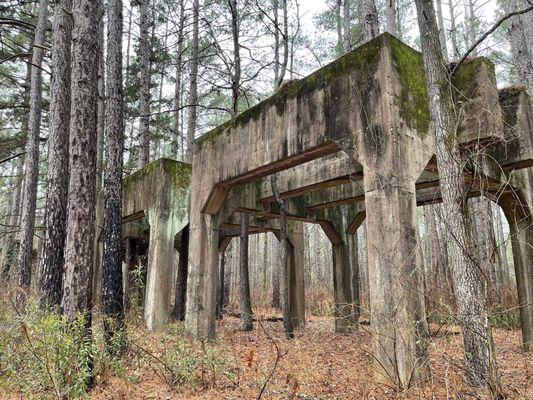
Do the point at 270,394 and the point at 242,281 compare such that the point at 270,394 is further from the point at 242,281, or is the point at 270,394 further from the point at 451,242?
the point at 242,281

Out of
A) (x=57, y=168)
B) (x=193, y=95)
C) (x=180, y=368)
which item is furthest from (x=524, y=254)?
(x=193, y=95)

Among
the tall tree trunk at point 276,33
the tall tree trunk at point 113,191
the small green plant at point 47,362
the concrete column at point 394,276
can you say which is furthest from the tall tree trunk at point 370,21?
the small green plant at point 47,362

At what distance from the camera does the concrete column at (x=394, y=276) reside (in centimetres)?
539

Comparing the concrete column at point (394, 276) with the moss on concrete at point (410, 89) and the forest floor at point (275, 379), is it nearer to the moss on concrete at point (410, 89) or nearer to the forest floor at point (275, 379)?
the forest floor at point (275, 379)

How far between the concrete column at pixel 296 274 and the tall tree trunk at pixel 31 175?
787 centimetres

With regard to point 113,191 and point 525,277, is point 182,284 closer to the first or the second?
point 113,191

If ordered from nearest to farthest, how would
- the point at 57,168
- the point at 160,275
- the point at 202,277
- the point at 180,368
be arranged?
the point at 180,368, the point at 57,168, the point at 202,277, the point at 160,275

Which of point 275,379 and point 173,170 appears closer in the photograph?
point 275,379

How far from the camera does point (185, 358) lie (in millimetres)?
6012

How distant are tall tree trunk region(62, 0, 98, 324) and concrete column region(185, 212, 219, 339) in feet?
14.0

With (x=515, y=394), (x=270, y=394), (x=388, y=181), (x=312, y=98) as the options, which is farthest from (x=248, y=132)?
(x=515, y=394)

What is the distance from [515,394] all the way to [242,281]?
27.6 feet

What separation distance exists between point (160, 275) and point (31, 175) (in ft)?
18.6

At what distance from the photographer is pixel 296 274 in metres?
13.5
